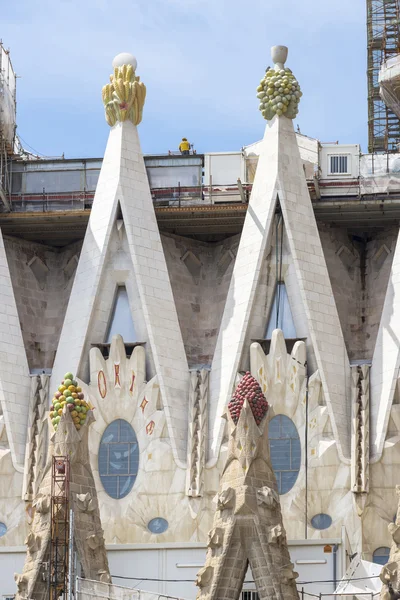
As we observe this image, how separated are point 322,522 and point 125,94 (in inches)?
595

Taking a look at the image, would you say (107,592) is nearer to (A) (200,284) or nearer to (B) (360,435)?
(B) (360,435)

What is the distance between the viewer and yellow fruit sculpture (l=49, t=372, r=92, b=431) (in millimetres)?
53812

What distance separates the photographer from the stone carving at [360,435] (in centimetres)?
5591

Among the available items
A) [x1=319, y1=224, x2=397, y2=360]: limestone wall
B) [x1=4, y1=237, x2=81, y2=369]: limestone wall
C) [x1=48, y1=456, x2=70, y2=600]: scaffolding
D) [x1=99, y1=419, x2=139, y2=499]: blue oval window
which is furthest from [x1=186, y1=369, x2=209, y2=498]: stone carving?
[x1=4, y1=237, x2=81, y2=369]: limestone wall

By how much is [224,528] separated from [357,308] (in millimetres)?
12487

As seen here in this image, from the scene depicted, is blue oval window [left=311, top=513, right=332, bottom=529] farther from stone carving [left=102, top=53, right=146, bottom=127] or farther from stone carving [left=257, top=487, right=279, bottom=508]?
stone carving [left=102, top=53, right=146, bottom=127]

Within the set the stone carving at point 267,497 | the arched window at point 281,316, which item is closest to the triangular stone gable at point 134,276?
the arched window at point 281,316

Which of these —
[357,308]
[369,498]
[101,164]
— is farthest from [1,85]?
[369,498]

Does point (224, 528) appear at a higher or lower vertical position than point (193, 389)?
lower

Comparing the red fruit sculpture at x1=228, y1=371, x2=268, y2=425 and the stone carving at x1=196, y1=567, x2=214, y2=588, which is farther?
the red fruit sculpture at x1=228, y1=371, x2=268, y2=425

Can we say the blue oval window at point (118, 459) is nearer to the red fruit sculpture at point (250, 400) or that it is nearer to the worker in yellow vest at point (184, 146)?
the red fruit sculpture at point (250, 400)

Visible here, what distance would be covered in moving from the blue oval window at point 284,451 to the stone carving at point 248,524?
3975 mm

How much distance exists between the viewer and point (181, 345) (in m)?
59.4

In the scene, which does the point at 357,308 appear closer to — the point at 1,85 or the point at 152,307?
the point at 152,307
